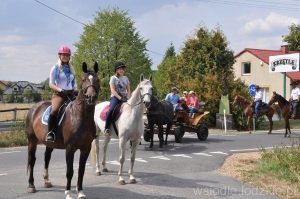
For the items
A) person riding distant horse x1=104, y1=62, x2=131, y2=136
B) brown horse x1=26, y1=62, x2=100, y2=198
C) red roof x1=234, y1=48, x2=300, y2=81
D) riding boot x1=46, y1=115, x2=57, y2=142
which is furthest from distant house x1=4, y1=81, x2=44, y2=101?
brown horse x1=26, y1=62, x2=100, y2=198

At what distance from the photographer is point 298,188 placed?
25.1 feet

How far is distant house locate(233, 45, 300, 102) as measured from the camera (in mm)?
42688

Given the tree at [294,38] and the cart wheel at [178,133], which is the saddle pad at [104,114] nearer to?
the cart wheel at [178,133]

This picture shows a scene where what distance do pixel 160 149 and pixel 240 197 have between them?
631cm

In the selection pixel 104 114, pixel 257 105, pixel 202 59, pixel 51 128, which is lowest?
pixel 51 128

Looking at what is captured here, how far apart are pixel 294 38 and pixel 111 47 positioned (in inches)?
1363

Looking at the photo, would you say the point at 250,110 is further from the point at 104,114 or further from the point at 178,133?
the point at 104,114

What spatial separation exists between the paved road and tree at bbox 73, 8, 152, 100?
28.8m

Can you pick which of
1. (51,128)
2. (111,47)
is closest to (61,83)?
(51,128)

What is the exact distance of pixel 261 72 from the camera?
146 feet

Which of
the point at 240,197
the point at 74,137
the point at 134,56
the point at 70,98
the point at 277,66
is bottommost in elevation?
the point at 240,197

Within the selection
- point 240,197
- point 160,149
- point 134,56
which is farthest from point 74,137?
point 134,56

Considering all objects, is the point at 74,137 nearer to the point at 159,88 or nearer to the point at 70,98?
the point at 70,98

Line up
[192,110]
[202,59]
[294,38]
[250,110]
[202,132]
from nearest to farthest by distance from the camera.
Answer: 1. [192,110]
2. [202,132]
3. [250,110]
4. [202,59]
5. [294,38]
